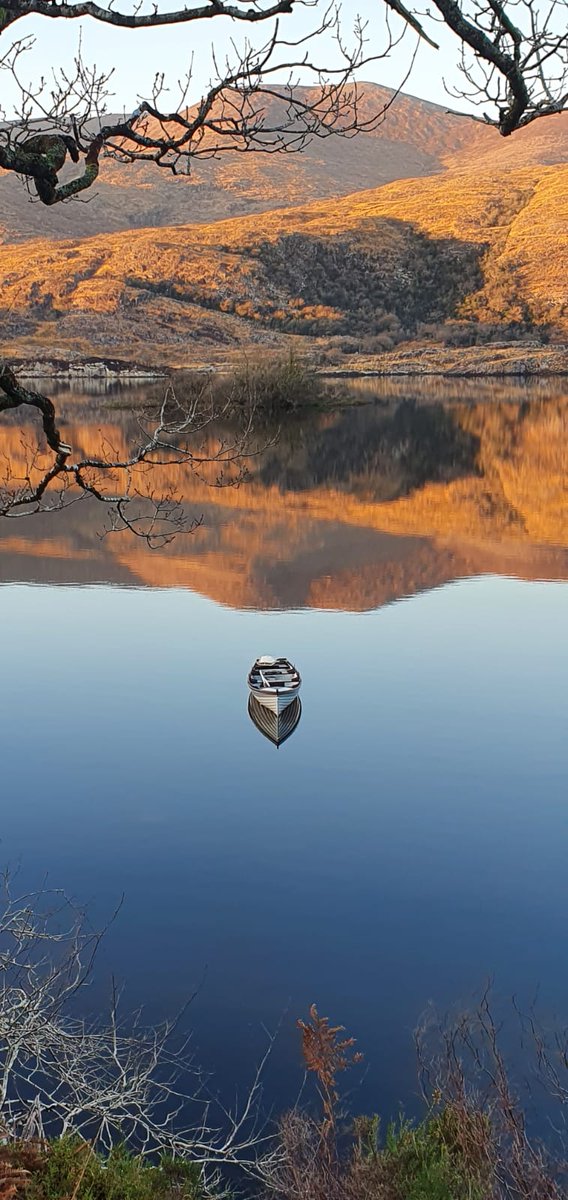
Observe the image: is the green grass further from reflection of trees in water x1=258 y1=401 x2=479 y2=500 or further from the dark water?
reflection of trees in water x1=258 y1=401 x2=479 y2=500

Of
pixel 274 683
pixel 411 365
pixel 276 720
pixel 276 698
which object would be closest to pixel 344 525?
pixel 274 683

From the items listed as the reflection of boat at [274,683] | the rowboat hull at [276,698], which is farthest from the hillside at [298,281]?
the rowboat hull at [276,698]

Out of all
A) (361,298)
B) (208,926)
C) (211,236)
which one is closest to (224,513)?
(208,926)

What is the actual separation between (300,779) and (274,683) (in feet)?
5.79

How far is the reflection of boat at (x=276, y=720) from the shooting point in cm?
1343

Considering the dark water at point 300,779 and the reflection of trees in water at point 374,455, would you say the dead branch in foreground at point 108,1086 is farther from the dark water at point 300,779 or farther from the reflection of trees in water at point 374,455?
the reflection of trees in water at point 374,455

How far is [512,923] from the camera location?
942 cm

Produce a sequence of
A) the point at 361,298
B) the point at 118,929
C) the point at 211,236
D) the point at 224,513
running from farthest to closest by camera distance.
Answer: the point at 211,236 < the point at 361,298 < the point at 224,513 < the point at 118,929

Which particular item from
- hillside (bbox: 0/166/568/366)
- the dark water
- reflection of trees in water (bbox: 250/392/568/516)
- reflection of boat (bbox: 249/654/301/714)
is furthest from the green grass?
hillside (bbox: 0/166/568/366)

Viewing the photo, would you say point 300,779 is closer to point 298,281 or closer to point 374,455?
point 374,455

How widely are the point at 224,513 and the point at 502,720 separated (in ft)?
60.2

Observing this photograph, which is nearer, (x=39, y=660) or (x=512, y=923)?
(x=512, y=923)

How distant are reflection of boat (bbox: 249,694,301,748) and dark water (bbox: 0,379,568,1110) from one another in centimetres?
14

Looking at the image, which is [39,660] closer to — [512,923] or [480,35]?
[512,923]
